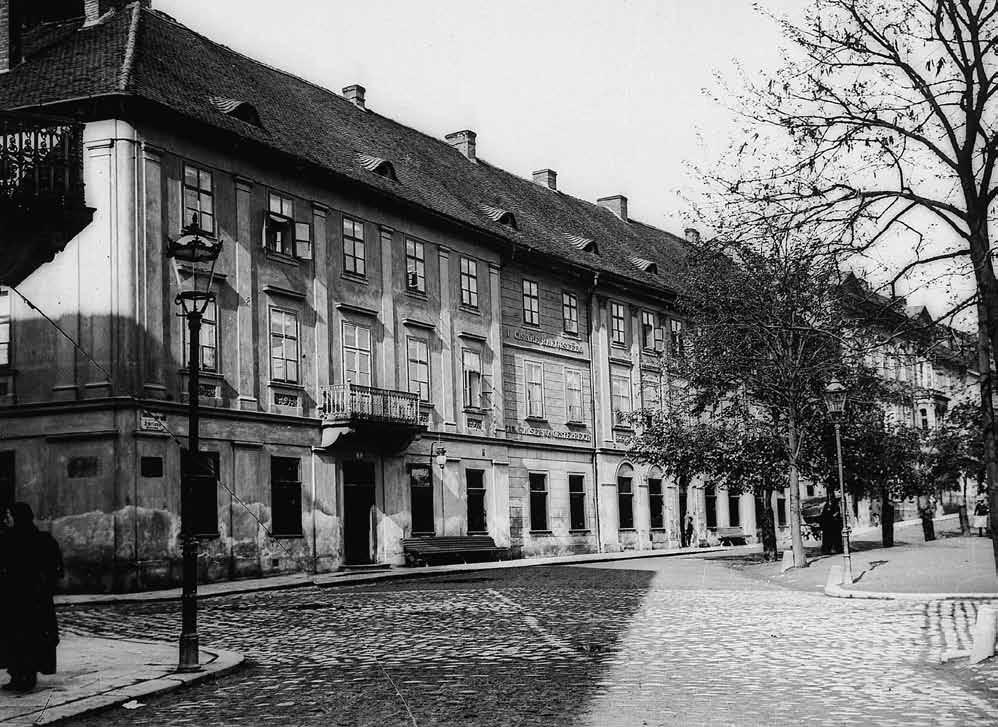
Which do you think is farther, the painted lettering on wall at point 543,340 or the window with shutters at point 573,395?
the window with shutters at point 573,395

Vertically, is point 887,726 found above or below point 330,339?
below

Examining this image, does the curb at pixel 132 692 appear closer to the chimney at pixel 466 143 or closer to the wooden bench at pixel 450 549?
the wooden bench at pixel 450 549

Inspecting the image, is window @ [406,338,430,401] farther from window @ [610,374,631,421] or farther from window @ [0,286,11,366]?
window @ [610,374,631,421]

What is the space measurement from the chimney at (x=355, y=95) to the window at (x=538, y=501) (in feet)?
44.5

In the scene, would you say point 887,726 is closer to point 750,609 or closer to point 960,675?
point 960,675

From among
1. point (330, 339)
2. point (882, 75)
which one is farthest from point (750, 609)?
point (330, 339)

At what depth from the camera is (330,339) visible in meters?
30.1

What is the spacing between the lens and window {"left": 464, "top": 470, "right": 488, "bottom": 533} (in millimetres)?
35500

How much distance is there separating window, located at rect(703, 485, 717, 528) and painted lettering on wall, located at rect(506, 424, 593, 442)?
8767 millimetres

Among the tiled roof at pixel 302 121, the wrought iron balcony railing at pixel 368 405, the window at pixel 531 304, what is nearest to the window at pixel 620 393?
the tiled roof at pixel 302 121

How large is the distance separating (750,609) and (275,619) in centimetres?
698

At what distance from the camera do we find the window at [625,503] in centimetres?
4281

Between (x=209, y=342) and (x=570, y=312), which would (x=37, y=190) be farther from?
(x=570, y=312)

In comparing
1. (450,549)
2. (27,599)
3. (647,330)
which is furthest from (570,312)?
(27,599)
